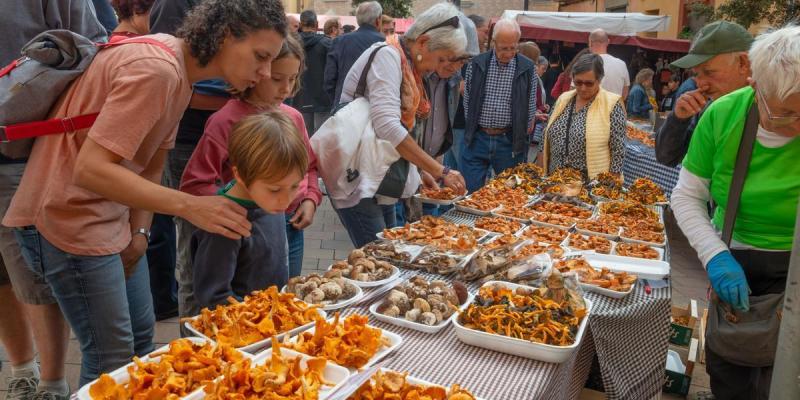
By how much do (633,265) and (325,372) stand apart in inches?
68.1

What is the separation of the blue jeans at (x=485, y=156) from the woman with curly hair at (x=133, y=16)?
3102 mm

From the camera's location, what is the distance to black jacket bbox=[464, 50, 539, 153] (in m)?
5.07

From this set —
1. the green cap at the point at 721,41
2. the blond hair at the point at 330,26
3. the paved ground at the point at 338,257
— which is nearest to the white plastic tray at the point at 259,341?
the paved ground at the point at 338,257

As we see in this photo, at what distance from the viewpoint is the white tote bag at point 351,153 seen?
9.30 feet

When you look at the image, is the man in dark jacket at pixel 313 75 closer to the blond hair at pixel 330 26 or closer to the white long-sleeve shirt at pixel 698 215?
the blond hair at pixel 330 26

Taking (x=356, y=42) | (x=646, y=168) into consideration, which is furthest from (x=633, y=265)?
(x=356, y=42)

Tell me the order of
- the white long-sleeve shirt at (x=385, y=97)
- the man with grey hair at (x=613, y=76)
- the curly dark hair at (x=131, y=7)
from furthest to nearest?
1. the man with grey hair at (x=613, y=76)
2. the white long-sleeve shirt at (x=385, y=97)
3. the curly dark hair at (x=131, y=7)

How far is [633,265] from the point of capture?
262cm

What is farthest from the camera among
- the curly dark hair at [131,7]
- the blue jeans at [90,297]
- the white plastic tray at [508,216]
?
the white plastic tray at [508,216]

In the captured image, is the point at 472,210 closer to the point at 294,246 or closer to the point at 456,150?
the point at 294,246

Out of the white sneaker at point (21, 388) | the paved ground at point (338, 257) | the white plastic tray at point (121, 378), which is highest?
the white plastic tray at point (121, 378)

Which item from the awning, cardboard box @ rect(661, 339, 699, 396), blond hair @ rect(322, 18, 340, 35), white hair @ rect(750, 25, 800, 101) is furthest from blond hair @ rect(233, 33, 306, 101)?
the awning

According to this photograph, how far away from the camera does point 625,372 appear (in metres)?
2.24

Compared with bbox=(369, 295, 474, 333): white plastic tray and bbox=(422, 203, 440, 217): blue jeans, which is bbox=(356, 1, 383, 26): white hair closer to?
bbox=(422, 203, 440, 217): blue jeans
